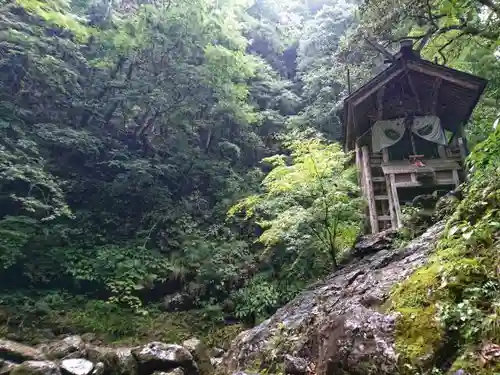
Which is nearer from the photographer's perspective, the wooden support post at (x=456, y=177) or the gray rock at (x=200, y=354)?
the gray rock at (x=200, y=354)

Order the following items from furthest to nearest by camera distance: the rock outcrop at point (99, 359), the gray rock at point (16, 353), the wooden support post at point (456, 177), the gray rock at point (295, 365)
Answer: the wooden support post at point (456, 177) → the gray rock at point (16, 353) → the rock outcrop at point (99, 359) → the gray rock at point (295, 365)

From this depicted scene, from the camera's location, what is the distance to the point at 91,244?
14.4 metres

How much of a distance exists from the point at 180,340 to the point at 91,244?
4.85 metres

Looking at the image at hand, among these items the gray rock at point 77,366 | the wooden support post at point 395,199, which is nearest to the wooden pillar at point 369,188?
the wooden support post at point 395,199

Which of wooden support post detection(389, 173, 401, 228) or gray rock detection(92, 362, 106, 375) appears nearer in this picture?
gray rock detection(92, 362, 106, 375)

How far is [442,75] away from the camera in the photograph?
1102cm

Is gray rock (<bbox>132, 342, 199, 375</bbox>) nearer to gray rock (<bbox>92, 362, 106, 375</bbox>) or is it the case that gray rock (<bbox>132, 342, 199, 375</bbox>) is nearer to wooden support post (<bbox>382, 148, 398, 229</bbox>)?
Result: gray rock (<bbox>92, 362, 106, 375</bbox>)

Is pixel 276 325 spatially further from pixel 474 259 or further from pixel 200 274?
pixel 200 274

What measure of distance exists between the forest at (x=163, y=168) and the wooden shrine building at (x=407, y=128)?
0.81m

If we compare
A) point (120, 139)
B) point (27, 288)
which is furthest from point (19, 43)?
point (27, 288)

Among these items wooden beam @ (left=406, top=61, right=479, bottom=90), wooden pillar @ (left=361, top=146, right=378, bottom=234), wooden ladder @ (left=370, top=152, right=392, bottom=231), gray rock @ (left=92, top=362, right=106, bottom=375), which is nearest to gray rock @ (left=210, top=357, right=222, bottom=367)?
gray rock @ (left=92, top=362, right=106, bottom=375)

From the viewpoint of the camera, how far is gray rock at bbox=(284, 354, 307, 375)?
4504 millimetres

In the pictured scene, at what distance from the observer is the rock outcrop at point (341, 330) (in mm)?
3570

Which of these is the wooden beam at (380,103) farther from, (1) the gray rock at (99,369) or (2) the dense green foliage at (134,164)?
(1) the gray rock at (99,369)
